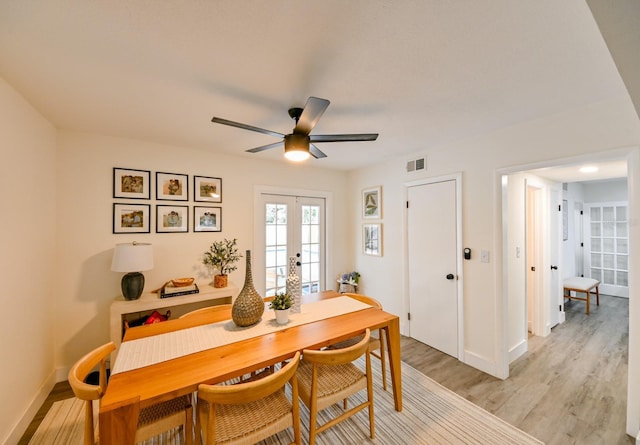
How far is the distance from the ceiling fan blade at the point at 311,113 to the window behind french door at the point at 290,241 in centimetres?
199

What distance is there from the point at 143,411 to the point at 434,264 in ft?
9.75

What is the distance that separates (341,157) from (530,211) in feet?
9.17

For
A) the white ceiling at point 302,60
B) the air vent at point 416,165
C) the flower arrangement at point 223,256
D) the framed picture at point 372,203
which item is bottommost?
the flower arrangement at point 223,256

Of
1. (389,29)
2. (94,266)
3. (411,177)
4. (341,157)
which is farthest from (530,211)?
(94,266)

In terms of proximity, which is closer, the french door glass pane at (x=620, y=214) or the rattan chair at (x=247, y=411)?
the rattan chair at (x=247, y=411)

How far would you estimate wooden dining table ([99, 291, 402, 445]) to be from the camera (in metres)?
1.09

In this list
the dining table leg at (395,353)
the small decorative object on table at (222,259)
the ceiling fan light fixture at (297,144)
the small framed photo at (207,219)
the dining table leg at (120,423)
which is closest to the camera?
the dining table leg at (120,423)

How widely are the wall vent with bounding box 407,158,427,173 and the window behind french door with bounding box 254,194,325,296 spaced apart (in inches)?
57.6

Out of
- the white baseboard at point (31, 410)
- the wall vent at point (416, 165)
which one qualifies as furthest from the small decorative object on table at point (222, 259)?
the wall vent at point (416, 165)

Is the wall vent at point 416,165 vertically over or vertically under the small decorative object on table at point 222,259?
over

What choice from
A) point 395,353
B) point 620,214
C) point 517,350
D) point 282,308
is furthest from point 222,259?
point 620,214

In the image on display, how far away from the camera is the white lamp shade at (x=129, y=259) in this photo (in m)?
2.37

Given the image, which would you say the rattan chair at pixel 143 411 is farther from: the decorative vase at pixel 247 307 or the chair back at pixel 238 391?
the decorative vase at pixel 247 307

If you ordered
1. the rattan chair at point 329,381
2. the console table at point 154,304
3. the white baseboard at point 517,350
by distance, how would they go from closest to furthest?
the rattan chair at point 329,381 < the console table at point 154,304 < the white baseboard at point 517,350
